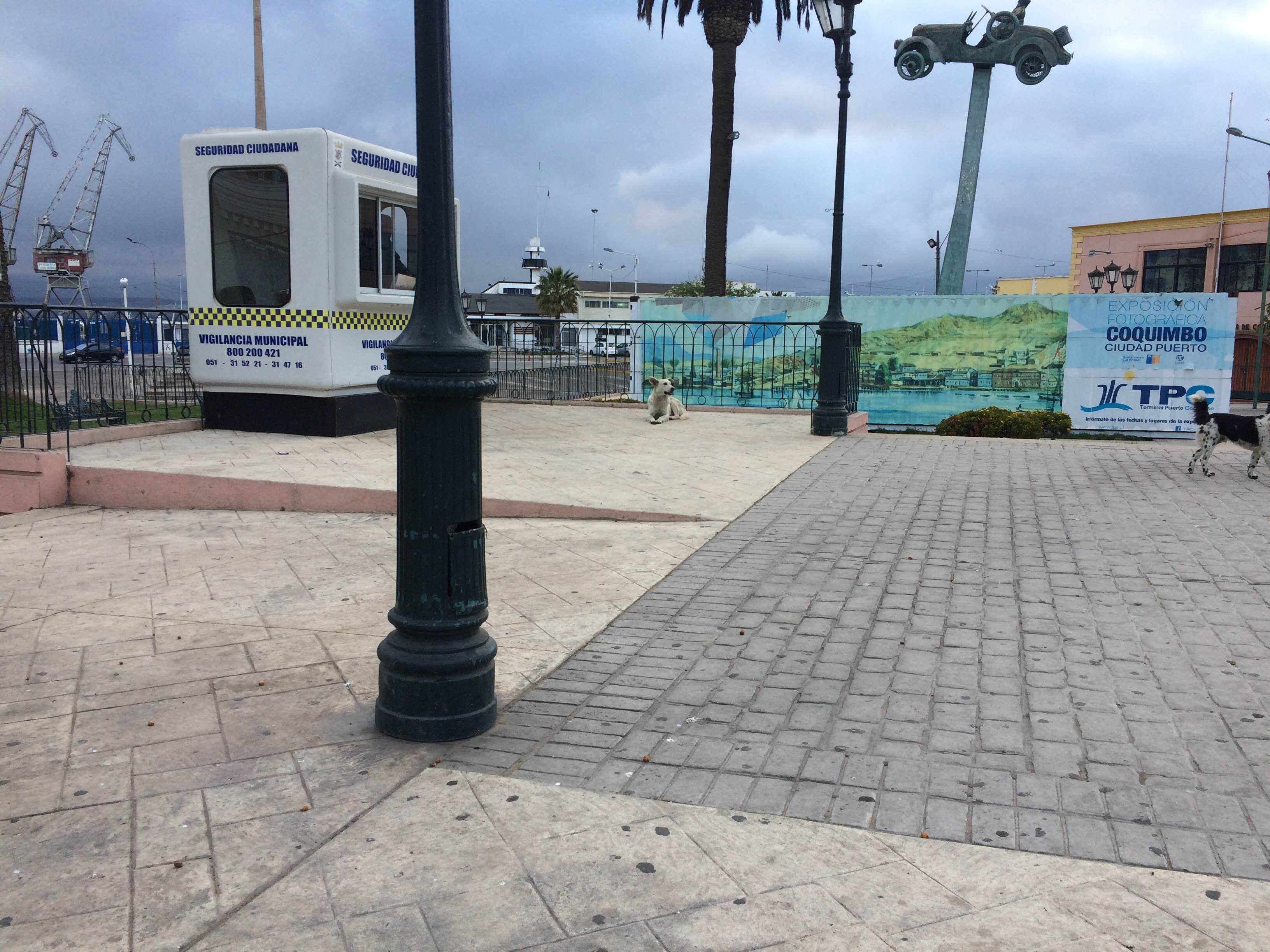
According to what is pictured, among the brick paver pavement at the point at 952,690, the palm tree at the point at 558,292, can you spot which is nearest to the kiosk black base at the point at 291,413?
the brick paver pavement at the point at 952,690

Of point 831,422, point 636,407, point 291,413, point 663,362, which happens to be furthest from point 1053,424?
point 291,413

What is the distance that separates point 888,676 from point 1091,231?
51.7 metres

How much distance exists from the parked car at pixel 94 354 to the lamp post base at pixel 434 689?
24.2ft

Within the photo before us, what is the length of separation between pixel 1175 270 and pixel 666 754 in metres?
51.9

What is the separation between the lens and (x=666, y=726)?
12.5 feet

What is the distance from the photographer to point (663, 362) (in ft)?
67.3

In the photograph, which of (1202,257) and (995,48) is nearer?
(995,48)

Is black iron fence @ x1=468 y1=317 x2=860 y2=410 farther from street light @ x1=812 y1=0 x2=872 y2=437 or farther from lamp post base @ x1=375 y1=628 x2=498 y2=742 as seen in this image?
lamp post base @ x1=375 y1=628 x2=498 y2=742

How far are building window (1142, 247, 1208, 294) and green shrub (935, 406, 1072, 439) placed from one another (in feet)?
119

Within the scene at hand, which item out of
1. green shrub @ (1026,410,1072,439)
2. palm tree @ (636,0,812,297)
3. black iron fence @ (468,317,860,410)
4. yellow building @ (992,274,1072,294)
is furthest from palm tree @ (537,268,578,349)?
green shrub @ (1026,410,1072,439)

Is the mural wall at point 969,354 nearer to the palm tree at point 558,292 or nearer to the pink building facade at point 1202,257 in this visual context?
the pink building facade at point 1202,257

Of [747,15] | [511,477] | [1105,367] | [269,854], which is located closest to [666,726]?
[269,854]

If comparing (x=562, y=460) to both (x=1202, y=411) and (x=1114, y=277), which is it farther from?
(x=1114, y=277)

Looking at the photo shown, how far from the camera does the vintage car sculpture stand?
87.1 ft
